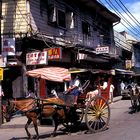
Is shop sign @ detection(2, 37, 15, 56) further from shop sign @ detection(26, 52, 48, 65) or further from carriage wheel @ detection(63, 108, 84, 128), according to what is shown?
carriage wheel @ detection(63, 108, 84, 128)

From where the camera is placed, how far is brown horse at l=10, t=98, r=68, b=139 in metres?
13.3

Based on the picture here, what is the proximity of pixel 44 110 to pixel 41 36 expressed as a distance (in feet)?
29.0

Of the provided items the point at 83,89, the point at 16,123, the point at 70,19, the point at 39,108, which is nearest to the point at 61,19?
the point at 70,19

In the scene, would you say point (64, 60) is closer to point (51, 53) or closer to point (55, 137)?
point (51, 53)

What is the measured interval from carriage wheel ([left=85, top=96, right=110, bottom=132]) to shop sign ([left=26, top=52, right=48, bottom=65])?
18.6 ft

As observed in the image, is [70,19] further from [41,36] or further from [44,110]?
[44,110]

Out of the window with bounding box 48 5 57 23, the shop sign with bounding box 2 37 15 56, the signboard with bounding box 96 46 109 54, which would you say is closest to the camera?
the shop sign with bounding box 2 37 15 56

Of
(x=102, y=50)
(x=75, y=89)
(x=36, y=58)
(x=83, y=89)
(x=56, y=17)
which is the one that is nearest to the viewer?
(x=75, y=89)

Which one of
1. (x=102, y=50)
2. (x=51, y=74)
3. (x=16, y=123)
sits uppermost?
(x=102, y=50)

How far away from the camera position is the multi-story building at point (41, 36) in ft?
69.6

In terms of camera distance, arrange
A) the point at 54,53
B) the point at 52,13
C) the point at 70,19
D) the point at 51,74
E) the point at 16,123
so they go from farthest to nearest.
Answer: the point at 70,19 < the point at 52,13 < the point at 54,53 < the point at 16,123 < the point at 51,74

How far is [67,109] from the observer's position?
576 inches

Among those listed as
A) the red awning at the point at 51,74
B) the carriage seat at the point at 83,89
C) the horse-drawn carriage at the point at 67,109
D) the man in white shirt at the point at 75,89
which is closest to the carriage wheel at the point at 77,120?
the horse-drawn carriage at the point at 67,109

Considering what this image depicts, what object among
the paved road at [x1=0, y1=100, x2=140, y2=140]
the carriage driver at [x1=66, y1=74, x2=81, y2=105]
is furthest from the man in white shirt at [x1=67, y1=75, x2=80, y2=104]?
the paved road at [x1=0, y1=100, x2=140, y2=140]
